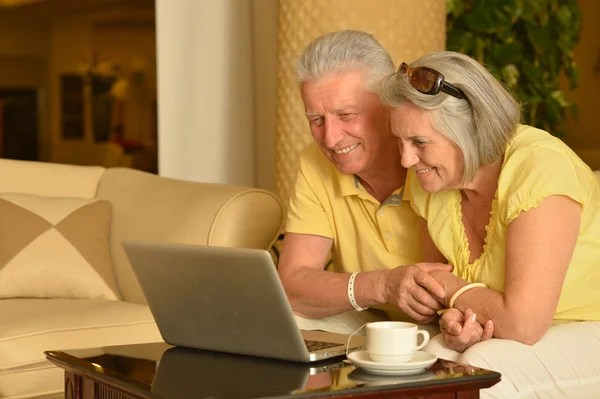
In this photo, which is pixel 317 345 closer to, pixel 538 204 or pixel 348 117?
pixel 538 204

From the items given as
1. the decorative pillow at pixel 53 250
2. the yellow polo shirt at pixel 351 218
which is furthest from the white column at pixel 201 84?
the yellow polo shirt at pixel 351 218

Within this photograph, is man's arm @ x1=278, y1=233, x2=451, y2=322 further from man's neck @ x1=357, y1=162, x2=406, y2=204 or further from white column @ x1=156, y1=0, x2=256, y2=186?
white column @ x1=156, y1=0, x2=256, y2=186

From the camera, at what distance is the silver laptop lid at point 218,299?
1.58 m

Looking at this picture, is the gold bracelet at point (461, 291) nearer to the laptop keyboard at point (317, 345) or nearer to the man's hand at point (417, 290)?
the man's hand at point (417, 290)

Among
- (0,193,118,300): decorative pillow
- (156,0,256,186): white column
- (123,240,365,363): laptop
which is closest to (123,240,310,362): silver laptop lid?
(123,240,365,363): laptop

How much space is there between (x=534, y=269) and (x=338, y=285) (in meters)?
0.51

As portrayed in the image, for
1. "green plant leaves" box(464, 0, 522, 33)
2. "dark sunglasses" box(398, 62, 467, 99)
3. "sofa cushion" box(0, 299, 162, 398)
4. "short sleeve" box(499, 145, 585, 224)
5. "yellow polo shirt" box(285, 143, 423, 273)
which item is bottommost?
"sofa cushion" box(0, 299, 162, 398)

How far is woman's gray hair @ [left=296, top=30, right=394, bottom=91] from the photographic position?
2.18 m

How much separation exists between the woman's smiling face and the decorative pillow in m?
1.35

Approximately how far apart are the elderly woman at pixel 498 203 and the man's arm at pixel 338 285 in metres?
0.05

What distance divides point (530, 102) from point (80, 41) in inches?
75.1

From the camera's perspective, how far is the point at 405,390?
1.43 metres

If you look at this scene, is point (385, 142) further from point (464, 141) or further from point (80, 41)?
point (80, 41)


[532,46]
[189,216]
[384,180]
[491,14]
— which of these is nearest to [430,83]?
[384,180]
